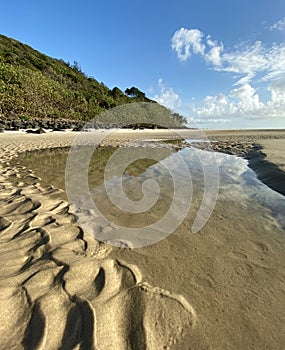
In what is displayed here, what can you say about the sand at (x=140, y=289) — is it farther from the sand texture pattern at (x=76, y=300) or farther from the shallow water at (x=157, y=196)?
the shallow water at (x=157, y=196)

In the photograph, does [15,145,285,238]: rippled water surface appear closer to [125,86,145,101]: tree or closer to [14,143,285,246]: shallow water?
[14,143,285,246]: shallow water

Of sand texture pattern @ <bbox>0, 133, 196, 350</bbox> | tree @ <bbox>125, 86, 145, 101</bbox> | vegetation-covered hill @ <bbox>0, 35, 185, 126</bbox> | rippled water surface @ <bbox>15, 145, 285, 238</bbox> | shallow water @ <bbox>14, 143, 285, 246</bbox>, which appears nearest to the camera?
sand texture pattern @ <bbox>0, 133, 196, 350</bbox>

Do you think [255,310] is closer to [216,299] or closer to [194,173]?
[216,299]

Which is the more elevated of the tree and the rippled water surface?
the tree

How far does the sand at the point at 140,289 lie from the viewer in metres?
1.36

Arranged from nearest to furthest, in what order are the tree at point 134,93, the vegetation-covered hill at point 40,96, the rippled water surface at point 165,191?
the rippled water surface at point 165,191, the vegetation-covered hill at point 40,96, the tree at point 134,93

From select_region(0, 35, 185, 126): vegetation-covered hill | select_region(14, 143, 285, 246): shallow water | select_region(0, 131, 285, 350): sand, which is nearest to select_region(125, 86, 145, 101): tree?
select_region(0, 35, 185, 126): vegetation-covered hill

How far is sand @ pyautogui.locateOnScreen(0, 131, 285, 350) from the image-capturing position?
1.36 metres

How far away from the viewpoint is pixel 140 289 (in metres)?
1.75

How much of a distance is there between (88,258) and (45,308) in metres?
0.64

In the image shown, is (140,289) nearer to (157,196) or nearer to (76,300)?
(76,300)

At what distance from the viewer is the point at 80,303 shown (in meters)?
1.57

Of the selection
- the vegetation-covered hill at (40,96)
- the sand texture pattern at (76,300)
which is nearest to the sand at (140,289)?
the sand texture pattern at (76,300)

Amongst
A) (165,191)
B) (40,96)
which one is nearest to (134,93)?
(40,96)
